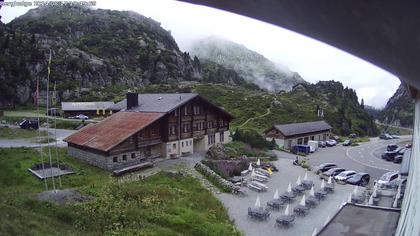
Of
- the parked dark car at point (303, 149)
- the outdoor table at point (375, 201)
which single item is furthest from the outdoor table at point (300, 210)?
the parked dark car at point (303, 149)

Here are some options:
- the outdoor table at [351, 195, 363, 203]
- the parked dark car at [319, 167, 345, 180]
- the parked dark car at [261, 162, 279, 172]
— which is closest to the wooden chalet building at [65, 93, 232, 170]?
the parked dark car at [261, 162, 279, 172]

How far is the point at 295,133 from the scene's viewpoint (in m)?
55.7

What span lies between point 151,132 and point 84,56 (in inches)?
3371

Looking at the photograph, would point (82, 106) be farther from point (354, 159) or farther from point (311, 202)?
point (311, 202)

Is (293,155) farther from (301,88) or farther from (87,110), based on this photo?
(301,88)

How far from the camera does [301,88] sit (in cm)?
13162

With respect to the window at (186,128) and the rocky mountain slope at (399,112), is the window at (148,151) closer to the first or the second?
the window at (186,128)

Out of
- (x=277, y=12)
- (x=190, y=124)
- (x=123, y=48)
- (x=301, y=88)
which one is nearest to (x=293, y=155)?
(x=190, y=124)

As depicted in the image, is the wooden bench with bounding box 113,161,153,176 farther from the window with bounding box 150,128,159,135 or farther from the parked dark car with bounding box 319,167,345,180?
the parked dark car with bounding box 319,167,345,180

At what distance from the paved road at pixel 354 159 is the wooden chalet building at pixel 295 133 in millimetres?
4019

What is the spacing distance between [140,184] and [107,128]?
1199 centimetres

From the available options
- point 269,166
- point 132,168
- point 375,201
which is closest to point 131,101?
point 132,168

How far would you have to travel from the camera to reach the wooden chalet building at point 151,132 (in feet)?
99.1

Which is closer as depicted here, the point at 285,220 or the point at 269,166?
the point at 285,220
